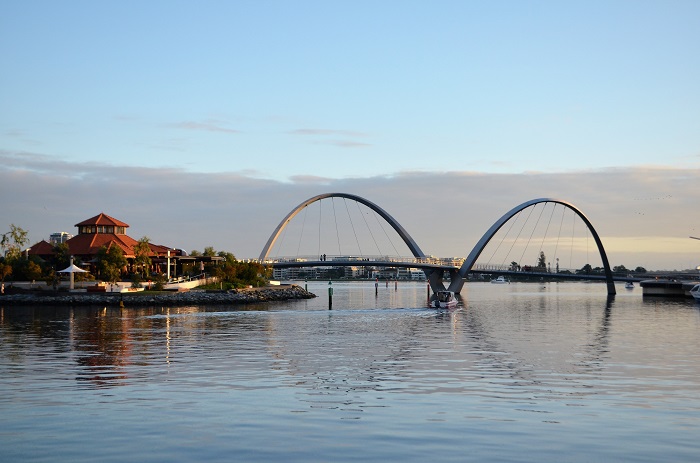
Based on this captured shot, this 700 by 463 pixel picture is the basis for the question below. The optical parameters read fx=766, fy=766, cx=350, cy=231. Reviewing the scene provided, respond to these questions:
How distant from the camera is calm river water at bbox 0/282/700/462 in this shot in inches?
676

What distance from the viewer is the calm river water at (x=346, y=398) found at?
56.3 feet

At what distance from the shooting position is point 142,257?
103 meters

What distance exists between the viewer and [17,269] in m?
100

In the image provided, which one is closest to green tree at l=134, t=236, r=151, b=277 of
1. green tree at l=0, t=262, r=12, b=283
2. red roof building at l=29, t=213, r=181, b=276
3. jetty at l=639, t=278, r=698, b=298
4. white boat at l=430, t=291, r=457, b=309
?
red roof building at l=29, t=213, r=181, b=276

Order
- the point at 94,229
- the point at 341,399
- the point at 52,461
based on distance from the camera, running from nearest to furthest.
A: the point at 52,461, the point at 341,399, the point at 94,229

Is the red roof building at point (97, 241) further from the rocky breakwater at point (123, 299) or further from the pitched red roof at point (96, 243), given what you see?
the rocky breakwater at point (123, 299)

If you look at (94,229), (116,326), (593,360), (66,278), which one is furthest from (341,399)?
(94,229)

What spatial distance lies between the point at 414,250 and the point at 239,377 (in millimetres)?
106088

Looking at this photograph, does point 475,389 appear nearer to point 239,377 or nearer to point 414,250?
point 239,377

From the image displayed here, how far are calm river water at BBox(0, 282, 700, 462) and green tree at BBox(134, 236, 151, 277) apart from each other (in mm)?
56214

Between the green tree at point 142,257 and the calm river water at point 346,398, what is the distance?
56.2m

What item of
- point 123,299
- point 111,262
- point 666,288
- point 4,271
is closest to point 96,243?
point 111,262

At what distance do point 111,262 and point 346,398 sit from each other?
80.2 meters

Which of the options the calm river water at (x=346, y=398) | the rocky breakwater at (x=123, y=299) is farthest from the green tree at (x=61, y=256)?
the calm river water at (x=346, y=398)
